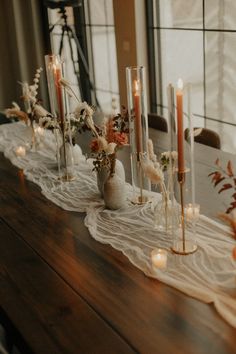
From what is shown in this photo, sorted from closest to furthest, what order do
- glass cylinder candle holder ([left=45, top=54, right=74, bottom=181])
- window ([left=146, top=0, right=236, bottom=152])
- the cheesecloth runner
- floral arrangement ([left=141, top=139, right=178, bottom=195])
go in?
the cheesecloth runner, floral arrangement ([left=141, top=139, right=178, bottom=195]), glass cylinder candle holder ([left=45, top=54, right=74, bottom=181]), window ([left=146, top=0, right=236, bottom=152])

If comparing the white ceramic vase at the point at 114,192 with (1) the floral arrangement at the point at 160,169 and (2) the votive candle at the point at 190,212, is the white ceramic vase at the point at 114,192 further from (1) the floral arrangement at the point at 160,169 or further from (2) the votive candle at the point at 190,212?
(2) the votive candle at the point at 190,212

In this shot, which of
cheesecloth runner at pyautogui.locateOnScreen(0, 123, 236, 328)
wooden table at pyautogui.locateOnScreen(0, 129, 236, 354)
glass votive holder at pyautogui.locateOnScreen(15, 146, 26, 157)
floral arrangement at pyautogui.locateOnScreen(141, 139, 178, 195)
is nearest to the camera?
wooden table at pyautogui.locateOnScreen(0, 129, 236, 354)

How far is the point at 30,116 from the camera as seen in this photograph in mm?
2645

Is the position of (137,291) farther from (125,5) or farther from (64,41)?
(64,41)

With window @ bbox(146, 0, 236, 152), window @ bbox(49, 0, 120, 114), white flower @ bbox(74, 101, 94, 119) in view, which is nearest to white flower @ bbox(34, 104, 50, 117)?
white flower @ bbox(74, 101, 94, 119)

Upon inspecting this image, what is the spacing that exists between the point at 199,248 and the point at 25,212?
2.37 ft

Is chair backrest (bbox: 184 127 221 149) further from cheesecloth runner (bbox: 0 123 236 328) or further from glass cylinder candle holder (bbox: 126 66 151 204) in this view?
glass cylinder candle holder (bbox: 126 66 151 204)

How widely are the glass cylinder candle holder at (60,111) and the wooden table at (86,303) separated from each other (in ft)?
1.65

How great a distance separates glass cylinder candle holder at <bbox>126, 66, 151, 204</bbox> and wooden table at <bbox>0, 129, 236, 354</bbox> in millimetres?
290

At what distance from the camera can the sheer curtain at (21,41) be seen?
539 cm

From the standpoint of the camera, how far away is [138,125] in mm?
1868

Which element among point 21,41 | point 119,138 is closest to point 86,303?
point 119,138

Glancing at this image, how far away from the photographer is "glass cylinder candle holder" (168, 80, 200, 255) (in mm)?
1375

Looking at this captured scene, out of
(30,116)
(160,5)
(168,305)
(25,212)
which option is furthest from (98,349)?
(160,5)
